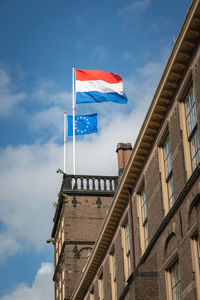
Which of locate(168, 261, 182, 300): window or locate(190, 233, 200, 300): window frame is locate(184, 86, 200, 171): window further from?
locate(168, 261, 182, 300): window

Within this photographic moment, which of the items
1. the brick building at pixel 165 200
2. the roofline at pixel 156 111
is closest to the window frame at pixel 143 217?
the brick building at pixel 165 200

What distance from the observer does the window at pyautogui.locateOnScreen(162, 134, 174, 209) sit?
23.5 metres

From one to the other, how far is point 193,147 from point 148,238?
5983 millimetres

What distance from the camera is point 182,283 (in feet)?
70.1

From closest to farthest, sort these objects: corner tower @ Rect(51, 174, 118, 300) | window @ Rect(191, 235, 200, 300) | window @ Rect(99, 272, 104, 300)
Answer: window @ Rect(191, 235, 200, 300) < window @ Rect(99, 272, 104, 300) < corner tower @ Rect(51, 174, 118, 300)

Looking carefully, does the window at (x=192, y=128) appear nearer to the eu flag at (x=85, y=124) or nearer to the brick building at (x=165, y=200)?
the brick building at (x=165, y=200)

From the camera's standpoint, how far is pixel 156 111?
2462 cm

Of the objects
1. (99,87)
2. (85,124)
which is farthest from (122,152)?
(85,124)

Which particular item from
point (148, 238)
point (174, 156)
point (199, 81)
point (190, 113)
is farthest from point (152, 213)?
point (199, 81)

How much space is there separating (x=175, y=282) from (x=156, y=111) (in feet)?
→ 21.0

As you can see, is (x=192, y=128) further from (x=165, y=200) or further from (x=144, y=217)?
(x=144, y=217)

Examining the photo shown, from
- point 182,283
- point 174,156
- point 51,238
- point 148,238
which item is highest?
point 51,238

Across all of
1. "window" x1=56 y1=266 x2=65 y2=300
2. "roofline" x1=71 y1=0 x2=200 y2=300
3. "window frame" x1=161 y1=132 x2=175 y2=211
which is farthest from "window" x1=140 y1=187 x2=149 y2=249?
"window" x1=56 y1=266 x2=65 y2=300

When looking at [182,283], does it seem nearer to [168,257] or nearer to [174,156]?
[168,257]
